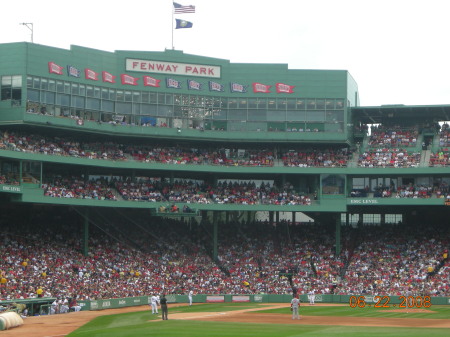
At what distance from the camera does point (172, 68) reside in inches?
2771

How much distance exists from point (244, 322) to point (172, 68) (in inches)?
1385

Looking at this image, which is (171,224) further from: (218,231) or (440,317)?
(440,317)

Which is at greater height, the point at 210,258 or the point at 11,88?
the point at 11,88

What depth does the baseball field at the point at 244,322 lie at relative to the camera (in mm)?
35281

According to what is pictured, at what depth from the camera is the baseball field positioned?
3528 centimetres

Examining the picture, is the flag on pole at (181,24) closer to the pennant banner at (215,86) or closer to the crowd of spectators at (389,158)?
the pennant banner at (215,86)

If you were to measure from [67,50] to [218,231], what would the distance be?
2300cm

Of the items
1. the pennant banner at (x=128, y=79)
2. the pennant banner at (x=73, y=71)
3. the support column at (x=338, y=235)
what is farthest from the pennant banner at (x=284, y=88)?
the pennant banner at (x=73, y=71)

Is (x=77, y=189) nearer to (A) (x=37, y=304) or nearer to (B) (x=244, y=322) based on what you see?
(A) (x=37, y=304)

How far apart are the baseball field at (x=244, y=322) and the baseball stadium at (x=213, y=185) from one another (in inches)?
144

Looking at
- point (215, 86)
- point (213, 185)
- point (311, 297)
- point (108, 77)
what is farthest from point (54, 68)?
point (311, 297)

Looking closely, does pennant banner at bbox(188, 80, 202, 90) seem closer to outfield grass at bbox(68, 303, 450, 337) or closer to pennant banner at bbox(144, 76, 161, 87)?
pennant banner at bbox(144, 76, 161, 87)

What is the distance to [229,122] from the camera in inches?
2817

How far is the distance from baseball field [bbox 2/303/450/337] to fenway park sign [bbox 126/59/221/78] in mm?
24745
